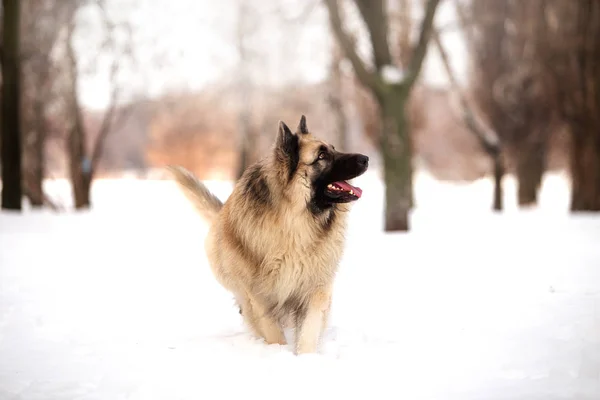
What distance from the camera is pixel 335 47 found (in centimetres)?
2034

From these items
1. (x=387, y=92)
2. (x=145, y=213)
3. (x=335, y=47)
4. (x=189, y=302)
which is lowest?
(x=145, y=213)

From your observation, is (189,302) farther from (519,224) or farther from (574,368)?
(519,224)

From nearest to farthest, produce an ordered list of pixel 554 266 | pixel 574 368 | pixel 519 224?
pixel 574 368 < pixel 554 266 < pixel 519 224

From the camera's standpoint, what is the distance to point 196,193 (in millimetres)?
5629

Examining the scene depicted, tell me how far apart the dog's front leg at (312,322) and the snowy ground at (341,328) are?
13cm

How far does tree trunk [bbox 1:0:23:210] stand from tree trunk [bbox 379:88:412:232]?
29.0 feet

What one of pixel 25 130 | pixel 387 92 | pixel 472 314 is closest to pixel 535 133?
pixel 387 92

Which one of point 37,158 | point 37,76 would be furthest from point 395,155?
point 37,158

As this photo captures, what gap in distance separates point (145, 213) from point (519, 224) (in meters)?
12.1

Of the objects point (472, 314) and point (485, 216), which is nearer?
point (472, 314)

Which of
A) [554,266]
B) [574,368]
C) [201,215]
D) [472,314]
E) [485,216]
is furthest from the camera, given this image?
[485,216]

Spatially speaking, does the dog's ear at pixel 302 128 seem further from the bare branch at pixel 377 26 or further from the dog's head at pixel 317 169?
the bare branch at pixel 377 26

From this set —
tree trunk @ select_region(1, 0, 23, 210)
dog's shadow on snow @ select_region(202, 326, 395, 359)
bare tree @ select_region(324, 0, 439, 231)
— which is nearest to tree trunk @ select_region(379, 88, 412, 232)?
bare tree @ select_region(324, 0, 439, 231)

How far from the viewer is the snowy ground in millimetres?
3619
